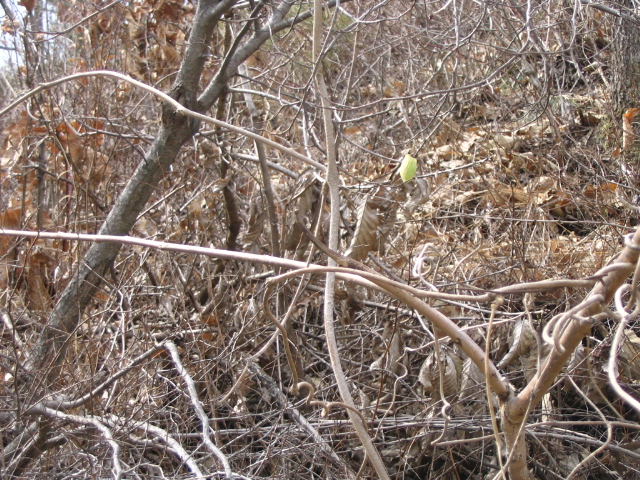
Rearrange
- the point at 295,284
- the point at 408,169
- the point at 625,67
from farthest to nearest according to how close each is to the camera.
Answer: the point at 625,67
the point at 295,284
the point at 408,169

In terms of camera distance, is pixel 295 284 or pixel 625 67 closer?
pixel 295 284

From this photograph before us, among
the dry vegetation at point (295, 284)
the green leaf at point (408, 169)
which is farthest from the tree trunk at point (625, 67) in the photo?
the green leaf at point (408, 169)

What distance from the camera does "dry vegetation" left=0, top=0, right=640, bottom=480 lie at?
192 centimetres

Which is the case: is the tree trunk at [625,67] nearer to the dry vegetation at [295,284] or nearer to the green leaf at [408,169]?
the dry vegetation at [295,284]

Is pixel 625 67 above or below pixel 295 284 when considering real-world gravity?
above

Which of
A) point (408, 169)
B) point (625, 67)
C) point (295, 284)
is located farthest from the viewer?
point (625, 67)

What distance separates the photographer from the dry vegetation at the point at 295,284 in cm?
192

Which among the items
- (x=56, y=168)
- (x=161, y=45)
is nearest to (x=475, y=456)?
(x=56, y=168)

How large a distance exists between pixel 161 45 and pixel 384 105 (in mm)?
1673

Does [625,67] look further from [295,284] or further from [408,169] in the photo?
[408,169]

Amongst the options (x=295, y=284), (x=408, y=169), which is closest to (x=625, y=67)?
(x=295, y=284)

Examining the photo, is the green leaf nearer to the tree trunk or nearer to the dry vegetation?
the dry vegetation

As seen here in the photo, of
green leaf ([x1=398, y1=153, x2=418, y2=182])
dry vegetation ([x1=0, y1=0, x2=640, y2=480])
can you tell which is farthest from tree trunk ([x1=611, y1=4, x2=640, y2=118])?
green leaf ([x1=398, y1=153, x2=418, y2=182])

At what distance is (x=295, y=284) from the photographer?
2.59 metres
